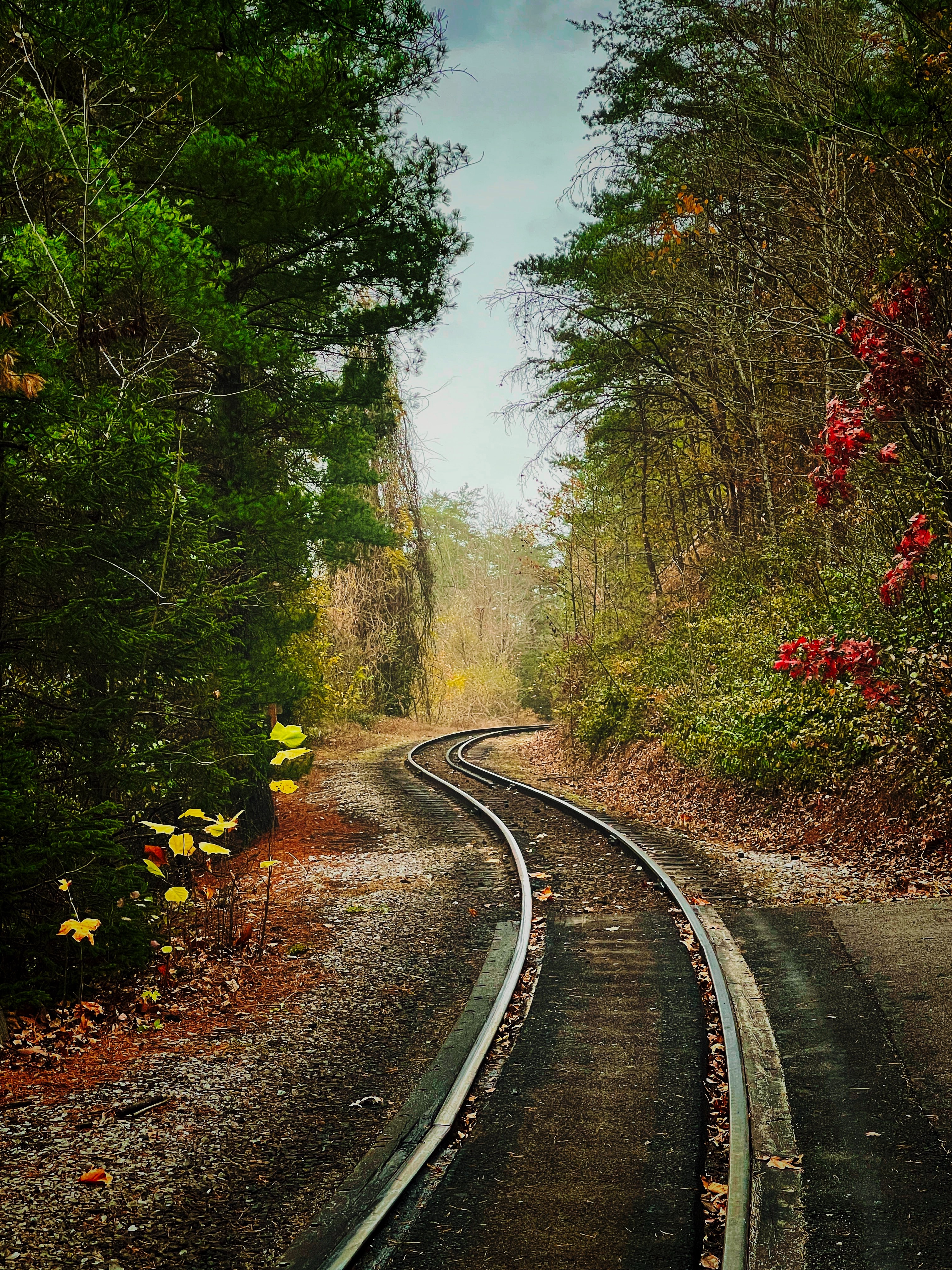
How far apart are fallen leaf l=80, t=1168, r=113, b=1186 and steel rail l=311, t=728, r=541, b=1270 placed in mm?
1242

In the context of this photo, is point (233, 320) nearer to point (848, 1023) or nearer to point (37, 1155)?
point (37, 1155)

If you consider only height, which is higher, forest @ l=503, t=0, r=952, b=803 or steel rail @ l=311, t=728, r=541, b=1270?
forest @ l=503, t=0, r=952, b=803

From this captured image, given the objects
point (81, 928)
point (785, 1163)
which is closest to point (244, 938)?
point (81, 928)

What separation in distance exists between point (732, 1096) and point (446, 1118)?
60.8 inches

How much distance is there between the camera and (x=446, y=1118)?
4676 mm

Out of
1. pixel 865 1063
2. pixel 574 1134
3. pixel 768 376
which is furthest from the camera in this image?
pixel 768 376

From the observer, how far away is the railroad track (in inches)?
144

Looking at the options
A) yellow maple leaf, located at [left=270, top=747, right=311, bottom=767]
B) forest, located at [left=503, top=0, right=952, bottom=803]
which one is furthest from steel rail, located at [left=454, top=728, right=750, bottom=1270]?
yellow maple leaf, located at [left=270, top=747, right=311, bottom=767]

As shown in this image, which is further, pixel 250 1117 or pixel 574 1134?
pixel 250 1117

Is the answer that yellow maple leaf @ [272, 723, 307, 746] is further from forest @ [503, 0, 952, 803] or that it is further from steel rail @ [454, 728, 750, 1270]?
forest @ [503, 0, 952, 803]

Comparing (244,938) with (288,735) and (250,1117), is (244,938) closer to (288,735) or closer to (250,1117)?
(288,735)

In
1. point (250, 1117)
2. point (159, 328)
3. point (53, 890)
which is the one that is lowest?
point (250, 1117)

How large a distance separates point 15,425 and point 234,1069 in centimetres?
461

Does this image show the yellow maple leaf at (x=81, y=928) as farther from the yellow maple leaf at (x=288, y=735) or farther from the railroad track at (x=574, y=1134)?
the railroad track at (x=574, y=1134)
